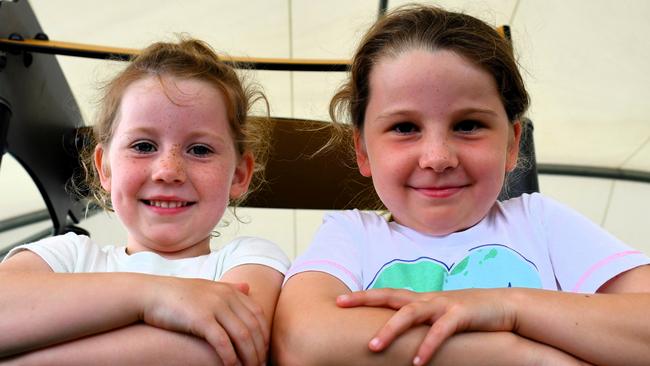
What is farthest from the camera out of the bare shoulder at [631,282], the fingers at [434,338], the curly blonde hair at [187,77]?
the curly blonde hair at [187,77]

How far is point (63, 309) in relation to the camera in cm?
54

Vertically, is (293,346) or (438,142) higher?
(438,142)

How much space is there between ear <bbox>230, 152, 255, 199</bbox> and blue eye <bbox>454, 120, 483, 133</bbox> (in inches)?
12.1

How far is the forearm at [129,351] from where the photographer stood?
1.73 feet

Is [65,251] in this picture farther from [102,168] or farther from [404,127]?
[404,127]

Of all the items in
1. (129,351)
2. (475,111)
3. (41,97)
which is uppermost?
(475,111)

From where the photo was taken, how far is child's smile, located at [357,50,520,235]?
72cm

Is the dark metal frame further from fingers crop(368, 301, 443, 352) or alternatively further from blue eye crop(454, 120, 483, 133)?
fingers crop(368, 301, 443, 352)

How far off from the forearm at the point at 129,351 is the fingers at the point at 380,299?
11 cm

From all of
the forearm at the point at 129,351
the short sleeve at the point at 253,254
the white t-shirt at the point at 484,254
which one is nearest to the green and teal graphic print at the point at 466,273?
the white t-shirt at the point at 484,254

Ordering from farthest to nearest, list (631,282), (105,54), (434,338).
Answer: (105,54) < (631,282) < (434,338)

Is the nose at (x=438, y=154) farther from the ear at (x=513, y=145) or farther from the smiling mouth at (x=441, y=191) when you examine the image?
the ear at (x=513, y=145)

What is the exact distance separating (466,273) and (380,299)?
0.17 meters

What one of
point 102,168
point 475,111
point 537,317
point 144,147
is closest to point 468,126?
point 475,111
